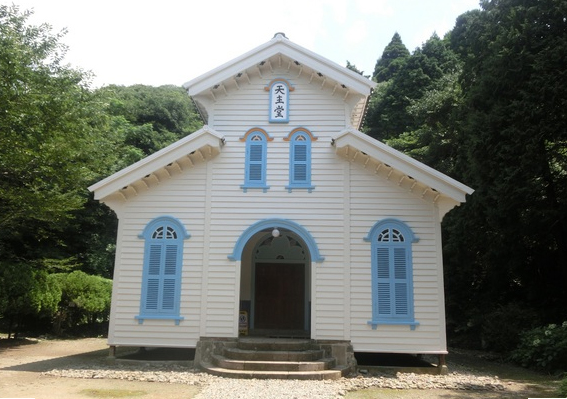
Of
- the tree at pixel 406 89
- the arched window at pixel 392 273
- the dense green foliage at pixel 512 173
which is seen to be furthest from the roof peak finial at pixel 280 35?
the tree at pixel 406 89


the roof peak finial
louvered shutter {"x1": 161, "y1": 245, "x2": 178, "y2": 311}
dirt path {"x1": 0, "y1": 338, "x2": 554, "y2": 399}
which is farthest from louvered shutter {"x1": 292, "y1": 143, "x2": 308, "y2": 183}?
dirt path {"x1": 0, "y1": 338, "x2": 554, "y2": 399}

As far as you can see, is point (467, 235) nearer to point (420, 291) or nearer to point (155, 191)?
point (420, 291)

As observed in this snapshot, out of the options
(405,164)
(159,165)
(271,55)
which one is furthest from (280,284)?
(271,55)

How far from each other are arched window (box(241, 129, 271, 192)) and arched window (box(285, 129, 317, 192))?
0.64 meters

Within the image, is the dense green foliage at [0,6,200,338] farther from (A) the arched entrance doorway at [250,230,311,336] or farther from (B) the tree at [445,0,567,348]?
(B) the tree at [445,0,567,348]

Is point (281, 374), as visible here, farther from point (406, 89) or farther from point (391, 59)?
point (391, 59)

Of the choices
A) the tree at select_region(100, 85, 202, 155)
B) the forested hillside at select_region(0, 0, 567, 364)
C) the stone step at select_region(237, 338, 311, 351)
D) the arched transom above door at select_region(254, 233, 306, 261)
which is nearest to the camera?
the stone step at select_region(237, 338, 311, 351)

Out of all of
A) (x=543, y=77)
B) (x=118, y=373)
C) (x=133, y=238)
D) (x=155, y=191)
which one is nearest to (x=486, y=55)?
(x=543, y=77)

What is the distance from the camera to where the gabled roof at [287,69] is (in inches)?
473

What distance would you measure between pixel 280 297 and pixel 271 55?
693cm

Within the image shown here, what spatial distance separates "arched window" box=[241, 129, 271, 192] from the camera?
471 inches

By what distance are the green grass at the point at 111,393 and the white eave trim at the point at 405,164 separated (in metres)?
7.13

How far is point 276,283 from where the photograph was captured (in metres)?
13.9

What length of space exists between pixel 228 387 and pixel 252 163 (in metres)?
5.63
